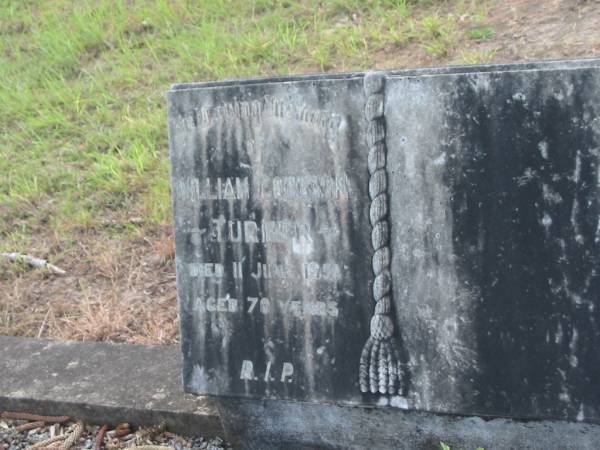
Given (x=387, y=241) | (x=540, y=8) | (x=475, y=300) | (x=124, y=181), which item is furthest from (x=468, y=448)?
(x=540, y=8)

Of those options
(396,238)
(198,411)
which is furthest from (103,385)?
(396,238)

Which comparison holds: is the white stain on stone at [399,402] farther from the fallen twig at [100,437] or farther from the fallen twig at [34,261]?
the fallen twig at [34,261]

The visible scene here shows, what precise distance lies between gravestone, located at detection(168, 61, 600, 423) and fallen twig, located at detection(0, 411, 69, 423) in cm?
63

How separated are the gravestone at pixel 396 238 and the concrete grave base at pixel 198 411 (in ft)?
0.37

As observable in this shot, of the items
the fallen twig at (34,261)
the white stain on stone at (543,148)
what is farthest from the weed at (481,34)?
the white stain on stone at (543,148)

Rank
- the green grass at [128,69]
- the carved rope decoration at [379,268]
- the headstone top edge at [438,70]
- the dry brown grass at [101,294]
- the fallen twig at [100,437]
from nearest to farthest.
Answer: the headstone top edge at [438,70] < the carved rope decoration at [379,268] < the fallen twig at [100,437] < the dry brown grass at [101,294] < the green grass at [128,69]

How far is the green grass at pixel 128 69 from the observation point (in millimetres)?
4016

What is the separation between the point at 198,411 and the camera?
2.48 metres

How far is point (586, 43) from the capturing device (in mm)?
3893

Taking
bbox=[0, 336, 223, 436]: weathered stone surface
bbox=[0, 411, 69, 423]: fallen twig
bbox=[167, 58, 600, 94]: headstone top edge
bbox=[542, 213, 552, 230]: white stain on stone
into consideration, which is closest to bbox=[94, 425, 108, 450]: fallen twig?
bbox=[0, 336, 223, 436]: weathered stone surface

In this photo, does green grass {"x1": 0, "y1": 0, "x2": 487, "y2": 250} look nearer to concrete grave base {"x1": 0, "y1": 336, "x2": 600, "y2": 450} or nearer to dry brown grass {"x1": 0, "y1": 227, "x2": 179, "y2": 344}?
dry brown grass {"x1": 0, "y1": 227, "x2": 179, "y2": 344}

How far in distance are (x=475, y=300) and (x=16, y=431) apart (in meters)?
1.57

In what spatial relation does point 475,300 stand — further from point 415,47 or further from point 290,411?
point 415,47

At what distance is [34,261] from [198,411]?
1.52m
